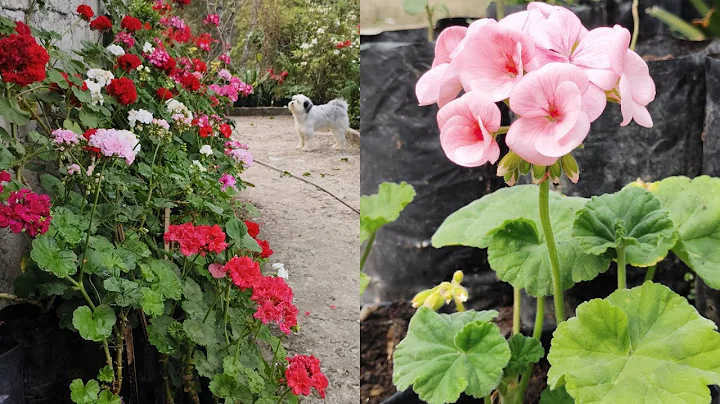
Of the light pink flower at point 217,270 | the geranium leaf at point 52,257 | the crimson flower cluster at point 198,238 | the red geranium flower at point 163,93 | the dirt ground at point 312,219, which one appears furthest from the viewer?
the dirt ground at point 312,219

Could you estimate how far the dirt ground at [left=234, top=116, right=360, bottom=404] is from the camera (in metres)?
1.92

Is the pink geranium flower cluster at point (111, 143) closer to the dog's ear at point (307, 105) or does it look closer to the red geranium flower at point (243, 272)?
the red geranium flower at point (243, 272)

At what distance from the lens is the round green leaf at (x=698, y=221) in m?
0.82

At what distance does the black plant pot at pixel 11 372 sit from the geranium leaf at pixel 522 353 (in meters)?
0.76

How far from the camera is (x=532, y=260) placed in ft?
2.70

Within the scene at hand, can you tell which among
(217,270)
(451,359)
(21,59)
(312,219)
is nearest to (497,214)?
(451,359)

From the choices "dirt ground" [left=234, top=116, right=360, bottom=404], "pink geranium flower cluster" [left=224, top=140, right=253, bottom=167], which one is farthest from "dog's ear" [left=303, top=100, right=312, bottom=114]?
"pink geranium flower cluster" [left=224, top=140, right=253, bottom=167]

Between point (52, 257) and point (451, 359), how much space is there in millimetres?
612

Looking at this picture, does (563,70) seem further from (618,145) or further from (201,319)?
(201,319)

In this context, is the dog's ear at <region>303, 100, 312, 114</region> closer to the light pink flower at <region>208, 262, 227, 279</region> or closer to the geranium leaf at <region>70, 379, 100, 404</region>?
the light pink flower at <region>208, 262, 227, 279</region>

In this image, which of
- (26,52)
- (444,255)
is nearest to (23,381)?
(26,52)

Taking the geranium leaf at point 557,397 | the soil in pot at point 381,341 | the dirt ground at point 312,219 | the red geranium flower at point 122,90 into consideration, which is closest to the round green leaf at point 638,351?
the geranium leaf at point 557,397

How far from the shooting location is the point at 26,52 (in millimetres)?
1022

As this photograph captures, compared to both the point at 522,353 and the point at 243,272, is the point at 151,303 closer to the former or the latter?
the point at 243,272
